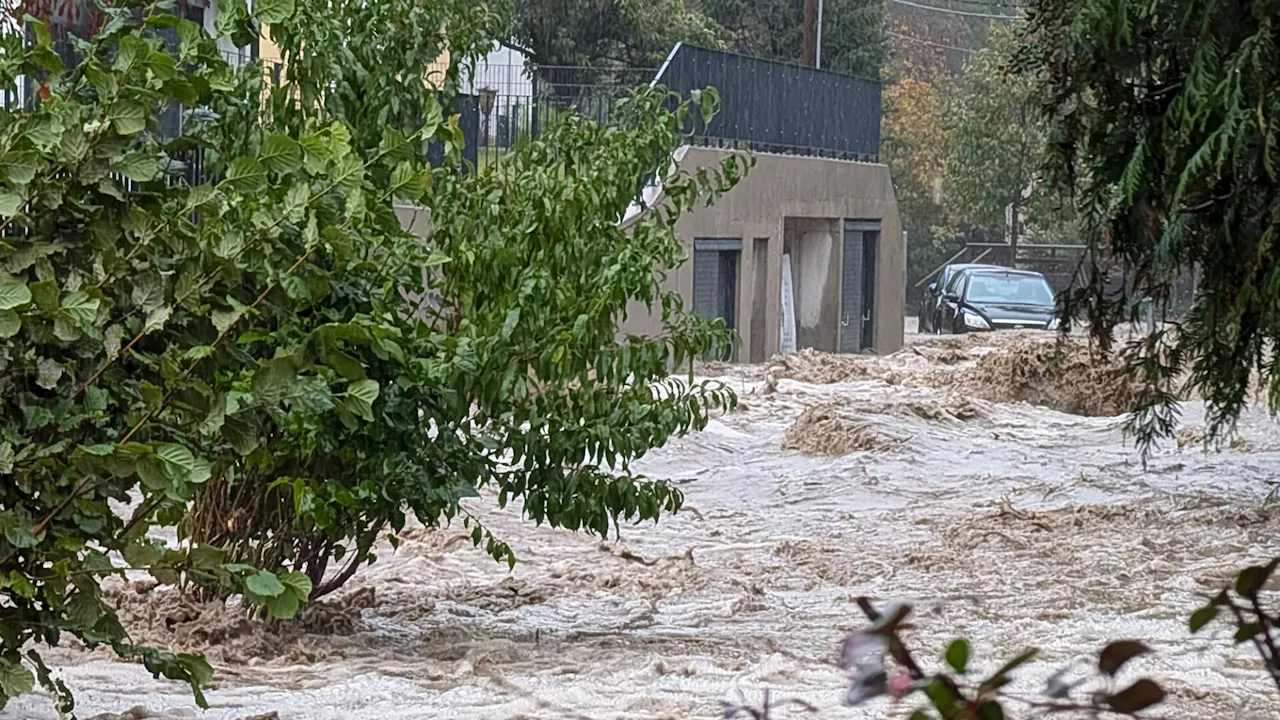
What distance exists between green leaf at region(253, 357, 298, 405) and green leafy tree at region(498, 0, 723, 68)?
35900mm

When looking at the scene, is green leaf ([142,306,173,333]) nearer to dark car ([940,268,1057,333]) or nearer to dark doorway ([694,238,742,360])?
dark doorway ([694,238,742,360])

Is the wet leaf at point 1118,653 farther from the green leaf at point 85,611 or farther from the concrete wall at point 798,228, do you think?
the concrete wall at point 798,228

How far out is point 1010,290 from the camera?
33875 mm

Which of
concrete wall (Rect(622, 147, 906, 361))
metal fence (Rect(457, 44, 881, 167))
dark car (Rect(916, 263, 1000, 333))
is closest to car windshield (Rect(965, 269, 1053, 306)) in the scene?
dark car (Rect(916, 263, 1000, 333))

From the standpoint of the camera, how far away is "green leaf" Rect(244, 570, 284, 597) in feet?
14.4

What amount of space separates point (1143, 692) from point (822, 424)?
1488 centimetres

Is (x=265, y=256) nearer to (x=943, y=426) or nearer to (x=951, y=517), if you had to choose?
(x=951, y=517)

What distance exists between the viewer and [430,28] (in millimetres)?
7105

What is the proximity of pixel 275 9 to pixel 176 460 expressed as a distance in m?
1.23

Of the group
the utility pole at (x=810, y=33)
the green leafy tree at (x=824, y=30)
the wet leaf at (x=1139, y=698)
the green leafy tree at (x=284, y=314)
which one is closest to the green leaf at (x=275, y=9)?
the green leafy tree at (x=284, y=314)

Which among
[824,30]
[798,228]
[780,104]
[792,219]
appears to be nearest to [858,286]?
[798,228]

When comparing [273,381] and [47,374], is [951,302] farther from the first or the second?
[47,374]

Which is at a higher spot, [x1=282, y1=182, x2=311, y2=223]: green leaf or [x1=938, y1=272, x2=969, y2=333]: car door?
[x1=282, y1=182, x2=311, y2=223]: green leaf

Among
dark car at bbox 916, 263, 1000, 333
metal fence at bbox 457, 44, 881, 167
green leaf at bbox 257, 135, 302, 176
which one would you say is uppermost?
metal fence at bbox 457, 44, 881, 167
